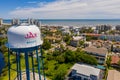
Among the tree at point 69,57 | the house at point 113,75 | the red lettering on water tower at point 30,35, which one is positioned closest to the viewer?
the red lettering on water tower at point 30,35

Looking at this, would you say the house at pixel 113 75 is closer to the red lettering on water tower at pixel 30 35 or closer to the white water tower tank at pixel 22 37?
the red lettering on water tower at pixel 30 35

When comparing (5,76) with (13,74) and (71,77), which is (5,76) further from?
(71,77)

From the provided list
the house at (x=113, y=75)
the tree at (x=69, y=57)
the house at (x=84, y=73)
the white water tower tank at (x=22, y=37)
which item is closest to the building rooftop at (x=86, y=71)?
the house at (x=84, y=73)

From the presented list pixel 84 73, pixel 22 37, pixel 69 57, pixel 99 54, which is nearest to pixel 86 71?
pixel 84 73

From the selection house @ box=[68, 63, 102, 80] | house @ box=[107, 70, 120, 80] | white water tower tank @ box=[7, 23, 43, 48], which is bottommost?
house @ box=[107, 70, 120, 80]

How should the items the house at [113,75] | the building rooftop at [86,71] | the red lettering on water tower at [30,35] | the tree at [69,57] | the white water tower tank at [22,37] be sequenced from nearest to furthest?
the white water tower tank at [22,37]
the red lettering on water tower at [30,35]
the building rooftop at [86,71]
the house at [113,75]
the tree at [69,57]

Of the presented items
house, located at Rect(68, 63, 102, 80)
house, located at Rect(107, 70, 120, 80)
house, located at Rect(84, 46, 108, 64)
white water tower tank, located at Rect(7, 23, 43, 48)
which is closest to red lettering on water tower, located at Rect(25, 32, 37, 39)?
white water tower tank, located at Rect(7, 23, 43, 48)

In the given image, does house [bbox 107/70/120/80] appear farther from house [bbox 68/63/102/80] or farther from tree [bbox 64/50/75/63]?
tree [bbox 64/50/75/63]

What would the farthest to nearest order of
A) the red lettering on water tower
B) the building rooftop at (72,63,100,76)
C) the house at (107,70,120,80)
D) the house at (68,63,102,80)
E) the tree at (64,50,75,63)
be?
the tree at (64,50,75,63) → the house at (107,70,120,80) → the building rooftop at (72,63,100,76) → the house at (68,63,102,80) → the red lettering on water tower

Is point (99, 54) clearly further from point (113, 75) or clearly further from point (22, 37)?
point (22, 37)
